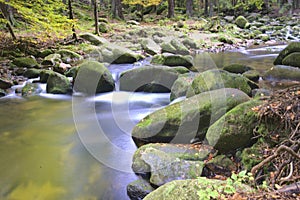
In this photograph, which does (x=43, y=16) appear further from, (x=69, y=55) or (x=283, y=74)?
(x=283, y=74)

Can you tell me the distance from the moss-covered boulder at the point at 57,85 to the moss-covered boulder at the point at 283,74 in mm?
6457

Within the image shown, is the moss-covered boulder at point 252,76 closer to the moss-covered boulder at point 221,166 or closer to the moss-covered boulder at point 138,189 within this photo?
the moss-covered boulder at point 221,166

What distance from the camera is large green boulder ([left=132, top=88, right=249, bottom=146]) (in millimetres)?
4809

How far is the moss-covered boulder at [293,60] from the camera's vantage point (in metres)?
9.73

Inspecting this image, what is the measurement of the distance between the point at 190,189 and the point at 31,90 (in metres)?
7.71

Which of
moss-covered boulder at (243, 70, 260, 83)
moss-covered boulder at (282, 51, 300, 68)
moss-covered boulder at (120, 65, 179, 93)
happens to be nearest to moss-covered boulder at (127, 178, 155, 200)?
moss-covered boulder at (120, 65, 179, 93)

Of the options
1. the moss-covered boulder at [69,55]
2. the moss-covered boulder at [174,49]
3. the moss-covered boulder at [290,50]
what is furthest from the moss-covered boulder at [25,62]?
the moss-covered boulder at [290,50]

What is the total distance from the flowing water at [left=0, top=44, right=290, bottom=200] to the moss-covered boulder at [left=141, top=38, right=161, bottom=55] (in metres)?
6.86

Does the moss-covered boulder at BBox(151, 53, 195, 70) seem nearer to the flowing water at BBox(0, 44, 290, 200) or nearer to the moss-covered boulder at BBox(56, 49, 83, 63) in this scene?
the flowing water at BBox(0, 44, 290, 200)

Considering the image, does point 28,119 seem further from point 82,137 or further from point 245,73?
point 245,73

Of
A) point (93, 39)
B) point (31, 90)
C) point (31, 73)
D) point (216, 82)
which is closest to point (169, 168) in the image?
point (216, 82)

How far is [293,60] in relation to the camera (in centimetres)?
984

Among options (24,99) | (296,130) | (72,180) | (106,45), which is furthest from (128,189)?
(106,45)

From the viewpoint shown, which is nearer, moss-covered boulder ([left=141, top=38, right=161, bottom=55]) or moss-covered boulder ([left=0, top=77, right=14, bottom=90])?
moss-covered boulder ([left=0, top=77, right=14, bottom=90])
